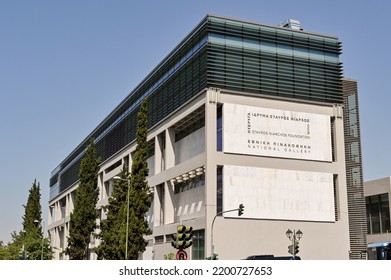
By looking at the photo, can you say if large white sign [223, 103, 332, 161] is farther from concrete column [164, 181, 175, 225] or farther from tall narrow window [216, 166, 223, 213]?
concrete column [164, 181, 175, 225]


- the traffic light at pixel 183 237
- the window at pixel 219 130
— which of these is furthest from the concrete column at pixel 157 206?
the traffic light at pixel 183 237

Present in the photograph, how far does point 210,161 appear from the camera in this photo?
171 feet

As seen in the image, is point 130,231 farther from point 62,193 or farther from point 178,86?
point 62,193

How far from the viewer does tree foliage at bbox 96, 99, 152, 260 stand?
4647 centimetres

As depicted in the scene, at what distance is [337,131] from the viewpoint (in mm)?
57375

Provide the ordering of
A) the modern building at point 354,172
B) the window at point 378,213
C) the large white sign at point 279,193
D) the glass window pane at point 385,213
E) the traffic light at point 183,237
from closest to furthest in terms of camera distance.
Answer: the traffic light at point 183,237, the large white sign at point 279,193, the modern building at point 354,172, the glass window pane at point 385,213, the window at point 378,213

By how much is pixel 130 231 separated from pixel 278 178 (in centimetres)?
1580

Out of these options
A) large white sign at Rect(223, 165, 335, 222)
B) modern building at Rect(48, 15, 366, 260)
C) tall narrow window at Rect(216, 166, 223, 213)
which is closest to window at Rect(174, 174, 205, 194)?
modern building at Rect(48, 15, 366, 260)

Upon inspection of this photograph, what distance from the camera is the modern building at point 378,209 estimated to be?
6594cm

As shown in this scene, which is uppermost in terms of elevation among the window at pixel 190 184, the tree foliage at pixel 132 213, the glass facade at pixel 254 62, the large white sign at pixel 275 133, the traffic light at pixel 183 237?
the glass facade at pixel 254 62

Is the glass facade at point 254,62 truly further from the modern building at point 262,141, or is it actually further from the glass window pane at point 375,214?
the glass window pane at point 375,214

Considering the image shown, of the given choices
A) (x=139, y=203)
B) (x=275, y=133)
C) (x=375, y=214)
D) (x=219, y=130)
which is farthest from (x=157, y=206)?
(x=375, y=214)

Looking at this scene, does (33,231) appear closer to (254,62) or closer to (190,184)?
(190,184)

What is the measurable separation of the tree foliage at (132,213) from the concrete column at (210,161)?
5.96 metres
